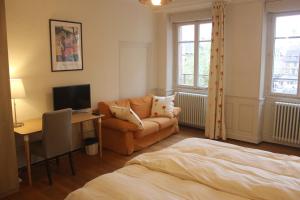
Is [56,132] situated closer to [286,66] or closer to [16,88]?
[16,88]

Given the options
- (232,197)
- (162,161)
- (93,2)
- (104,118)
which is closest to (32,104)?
(104,118)

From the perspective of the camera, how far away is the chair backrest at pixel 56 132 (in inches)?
125

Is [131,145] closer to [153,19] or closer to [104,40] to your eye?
[104,40]

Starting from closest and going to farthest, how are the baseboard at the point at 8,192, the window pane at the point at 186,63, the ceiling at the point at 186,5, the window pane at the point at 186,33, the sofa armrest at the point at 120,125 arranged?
the baseboard at the point at 8,192
the sofa armrest at the point at 120,125
the ceiling at the point at 186,5
the window pane at the point at 186,33
the window pane at the point at 186,63

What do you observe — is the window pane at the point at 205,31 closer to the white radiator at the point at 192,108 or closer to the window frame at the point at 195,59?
the window frame at the point at 195,59

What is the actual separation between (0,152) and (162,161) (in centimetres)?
195

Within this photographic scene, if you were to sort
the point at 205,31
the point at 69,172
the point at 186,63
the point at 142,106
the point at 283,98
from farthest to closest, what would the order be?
1. the point at 186,63
2. the point at 205,31
3. the point at 142,106
4. the point at 283,98
5. the point at 69,172

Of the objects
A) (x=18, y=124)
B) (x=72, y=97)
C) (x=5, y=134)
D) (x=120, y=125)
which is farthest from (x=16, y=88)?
(x=120, y=125)

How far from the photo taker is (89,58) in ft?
14.7

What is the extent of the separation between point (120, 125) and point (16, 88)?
161cm

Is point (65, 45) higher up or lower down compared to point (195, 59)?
higher up

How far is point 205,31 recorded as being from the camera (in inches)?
214

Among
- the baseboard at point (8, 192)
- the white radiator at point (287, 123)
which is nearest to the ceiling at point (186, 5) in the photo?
the white radiator at point (287, 123)

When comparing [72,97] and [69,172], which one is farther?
[72,97]
